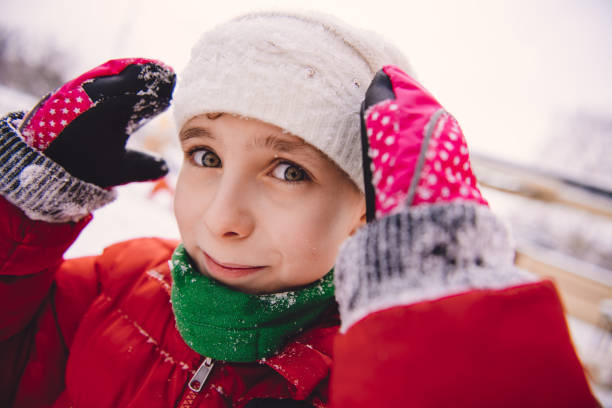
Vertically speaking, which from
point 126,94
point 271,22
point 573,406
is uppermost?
point 271,22

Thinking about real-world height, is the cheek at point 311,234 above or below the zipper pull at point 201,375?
above

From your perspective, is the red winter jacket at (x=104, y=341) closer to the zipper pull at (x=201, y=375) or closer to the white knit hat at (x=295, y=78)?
the zipper pull at (x=201, y=375)

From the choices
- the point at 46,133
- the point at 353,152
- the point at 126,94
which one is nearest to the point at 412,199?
the point at 353,152

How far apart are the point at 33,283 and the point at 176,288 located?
53cm

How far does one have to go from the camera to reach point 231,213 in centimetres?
70

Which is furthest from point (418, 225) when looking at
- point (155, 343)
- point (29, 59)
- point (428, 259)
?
A: point (29, 59)

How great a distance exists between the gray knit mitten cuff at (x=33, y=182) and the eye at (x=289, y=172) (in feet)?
2.01

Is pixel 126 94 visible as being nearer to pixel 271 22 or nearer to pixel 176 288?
pixel 271 22

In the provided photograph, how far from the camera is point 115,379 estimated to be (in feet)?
2.82

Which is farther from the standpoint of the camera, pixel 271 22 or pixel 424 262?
pixel 271 22

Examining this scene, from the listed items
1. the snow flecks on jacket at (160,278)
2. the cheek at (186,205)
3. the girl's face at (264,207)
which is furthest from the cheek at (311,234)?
the snow flecks on jacket at (160,278)

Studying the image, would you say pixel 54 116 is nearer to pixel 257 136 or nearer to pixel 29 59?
pixel 257 136

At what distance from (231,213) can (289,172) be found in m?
0.18

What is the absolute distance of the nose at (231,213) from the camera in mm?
695
